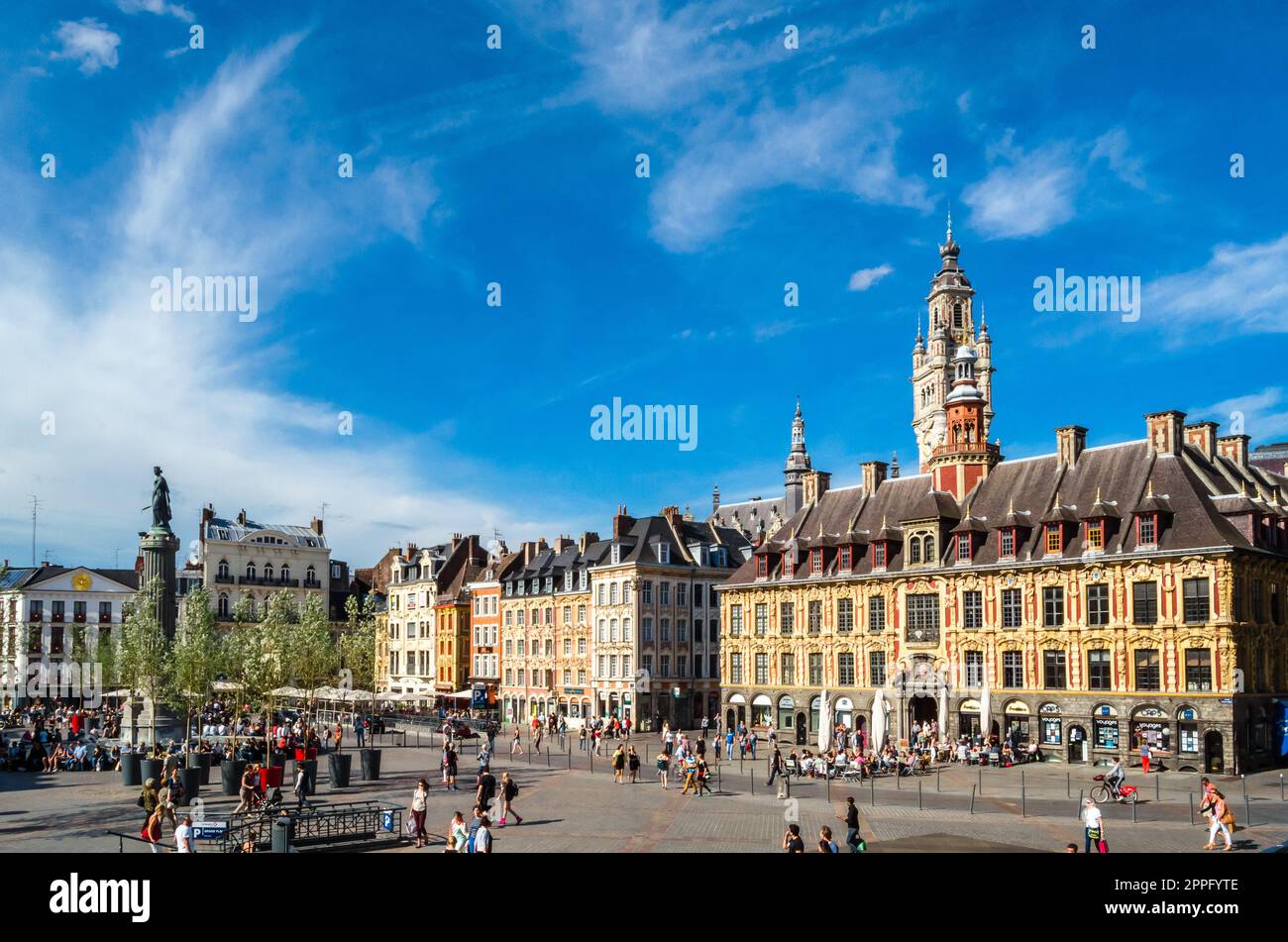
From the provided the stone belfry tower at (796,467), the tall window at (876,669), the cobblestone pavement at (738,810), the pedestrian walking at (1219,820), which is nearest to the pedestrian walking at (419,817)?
the cobblestone pavement at (738,810)

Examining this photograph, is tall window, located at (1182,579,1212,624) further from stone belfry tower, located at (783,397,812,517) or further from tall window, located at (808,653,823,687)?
stone belfry tower, located at (783,397,812,517)

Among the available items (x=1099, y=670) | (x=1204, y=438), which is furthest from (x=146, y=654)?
(x=1204, y=438)

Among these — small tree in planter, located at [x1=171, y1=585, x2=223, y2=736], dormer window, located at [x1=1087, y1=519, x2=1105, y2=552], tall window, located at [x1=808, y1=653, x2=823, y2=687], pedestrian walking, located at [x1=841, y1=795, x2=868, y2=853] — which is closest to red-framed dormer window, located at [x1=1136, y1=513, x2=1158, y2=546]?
dormer window, located at [x1=1087, y1=519, x2=1105, y2=552]

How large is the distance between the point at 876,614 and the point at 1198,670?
16.4m

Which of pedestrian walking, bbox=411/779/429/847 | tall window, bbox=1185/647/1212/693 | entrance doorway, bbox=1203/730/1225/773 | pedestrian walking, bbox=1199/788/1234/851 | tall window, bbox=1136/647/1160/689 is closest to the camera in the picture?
pedestrian walking, bbox=1199/788/1234/851

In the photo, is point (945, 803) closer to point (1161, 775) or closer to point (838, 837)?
point (838, 837)

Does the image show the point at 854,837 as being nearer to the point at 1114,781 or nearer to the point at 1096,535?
the point at 1114,781

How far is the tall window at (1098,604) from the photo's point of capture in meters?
48.5

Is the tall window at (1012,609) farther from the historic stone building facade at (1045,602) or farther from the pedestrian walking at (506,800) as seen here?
the pedestrian walking at (506,800)

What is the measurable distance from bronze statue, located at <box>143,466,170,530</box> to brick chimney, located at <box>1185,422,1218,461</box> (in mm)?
51060

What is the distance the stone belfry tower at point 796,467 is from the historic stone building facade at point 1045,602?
31.0m

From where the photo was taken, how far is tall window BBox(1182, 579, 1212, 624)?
45062 mm

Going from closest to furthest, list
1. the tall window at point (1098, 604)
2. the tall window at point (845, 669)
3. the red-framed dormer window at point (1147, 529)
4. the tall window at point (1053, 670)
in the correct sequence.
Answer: the red-framed dormer window at point (1147, 529) → the tall window at point (1098, 604) → the tall window at point (1053, 670) → the tall window at point (845, 669)
